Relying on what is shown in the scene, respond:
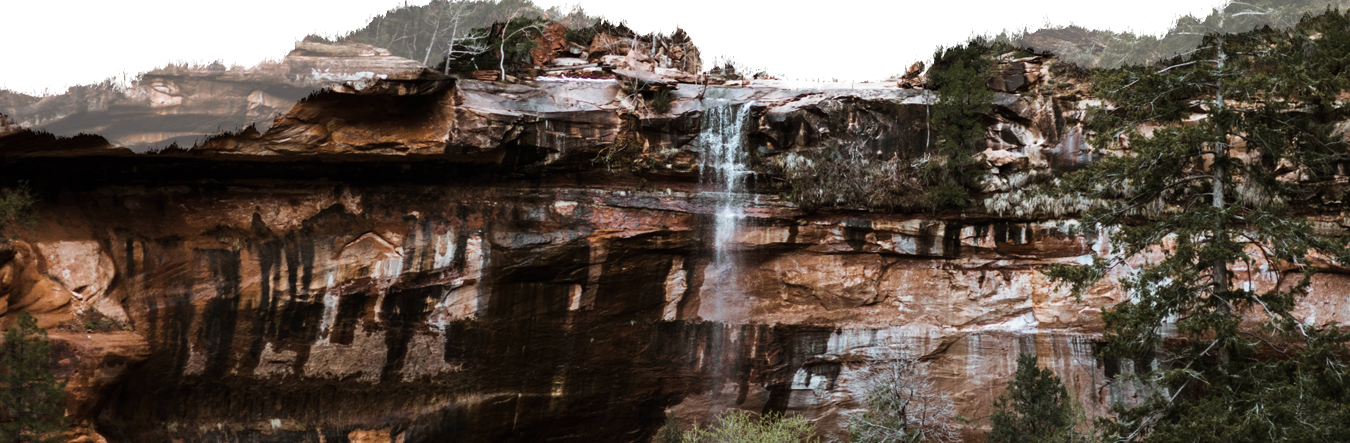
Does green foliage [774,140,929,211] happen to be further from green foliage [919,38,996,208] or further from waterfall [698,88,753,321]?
waterfall [698,88,753,321]

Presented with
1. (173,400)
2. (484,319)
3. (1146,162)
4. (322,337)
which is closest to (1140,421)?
(1146,162)

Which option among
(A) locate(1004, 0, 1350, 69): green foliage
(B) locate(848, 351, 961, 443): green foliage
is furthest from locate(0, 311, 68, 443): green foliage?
(A) locate(1004, 0, 1350, 69): green foliage

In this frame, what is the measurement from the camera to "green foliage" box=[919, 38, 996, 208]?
1986 centimetres

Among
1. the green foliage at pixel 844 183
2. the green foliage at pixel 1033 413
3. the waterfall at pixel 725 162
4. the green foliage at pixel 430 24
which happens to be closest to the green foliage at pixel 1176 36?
the green foliage at pixel 844 183

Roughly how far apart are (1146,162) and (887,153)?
7507 mm

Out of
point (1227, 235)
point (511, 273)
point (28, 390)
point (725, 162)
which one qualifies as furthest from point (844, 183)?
point (28, 390)

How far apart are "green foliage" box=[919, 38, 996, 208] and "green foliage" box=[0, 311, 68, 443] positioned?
19360mm

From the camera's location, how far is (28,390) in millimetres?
15609

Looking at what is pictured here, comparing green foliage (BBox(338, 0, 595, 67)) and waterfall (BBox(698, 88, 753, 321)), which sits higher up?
green foliage (BBox(338, 0, 595, 67))

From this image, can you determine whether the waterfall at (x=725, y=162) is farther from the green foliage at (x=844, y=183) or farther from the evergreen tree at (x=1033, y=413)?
the evergreen tree at (x=1033, y=413)

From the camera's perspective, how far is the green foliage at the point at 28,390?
15297mm

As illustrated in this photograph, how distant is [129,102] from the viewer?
17406 mm

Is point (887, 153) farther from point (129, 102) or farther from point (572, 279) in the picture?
point (129, 102)

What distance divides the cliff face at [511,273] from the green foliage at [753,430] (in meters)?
0.58
